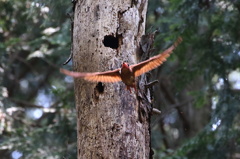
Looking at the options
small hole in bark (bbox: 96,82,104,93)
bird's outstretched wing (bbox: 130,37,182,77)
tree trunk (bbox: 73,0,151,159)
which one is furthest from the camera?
small hole in bark (bbox: 96,82,104,93)

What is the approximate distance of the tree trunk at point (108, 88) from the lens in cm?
365

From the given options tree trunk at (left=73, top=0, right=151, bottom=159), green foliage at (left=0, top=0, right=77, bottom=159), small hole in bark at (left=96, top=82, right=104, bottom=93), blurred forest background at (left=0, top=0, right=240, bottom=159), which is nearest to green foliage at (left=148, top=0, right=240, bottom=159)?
blurred forest background at (left=0, top=0, right=240, bottom=159)

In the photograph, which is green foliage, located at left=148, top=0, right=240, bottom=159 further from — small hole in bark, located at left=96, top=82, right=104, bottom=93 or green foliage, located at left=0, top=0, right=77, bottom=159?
small hole in bark, located at left=96, top=82, right=104, bottom=93

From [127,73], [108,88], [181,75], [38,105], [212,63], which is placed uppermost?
[212,63]

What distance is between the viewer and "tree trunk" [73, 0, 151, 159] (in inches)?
144

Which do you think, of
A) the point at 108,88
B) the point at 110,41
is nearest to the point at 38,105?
the point at 110,41

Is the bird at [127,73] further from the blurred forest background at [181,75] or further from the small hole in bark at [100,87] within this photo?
the blurred forest background at [181,75]

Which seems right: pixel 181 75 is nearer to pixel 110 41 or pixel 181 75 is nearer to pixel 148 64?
pixel 110 41

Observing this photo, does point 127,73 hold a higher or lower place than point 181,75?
lower

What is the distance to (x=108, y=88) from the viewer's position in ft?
12.4

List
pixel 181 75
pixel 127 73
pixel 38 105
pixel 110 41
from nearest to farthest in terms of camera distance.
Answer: pixel 127 73
pixel 110 41
pixel 181 75
pixel 38 105

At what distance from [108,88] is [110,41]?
18.7 inches

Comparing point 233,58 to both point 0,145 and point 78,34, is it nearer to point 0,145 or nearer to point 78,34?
point 78,34

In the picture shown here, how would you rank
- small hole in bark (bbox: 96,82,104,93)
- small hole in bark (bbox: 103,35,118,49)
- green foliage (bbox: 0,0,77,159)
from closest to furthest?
1. small hole in bark (bbox: 96,82,104,93)
2. small hole in bark (bbox: 103,35,118,49)
3. green foliage (bbox: 0,0,77,159)
